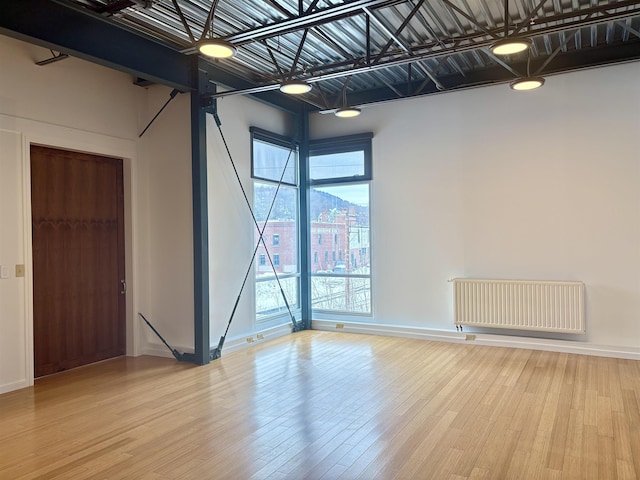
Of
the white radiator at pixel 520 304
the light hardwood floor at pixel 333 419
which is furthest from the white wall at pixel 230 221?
the white radiator at pixel 520 304

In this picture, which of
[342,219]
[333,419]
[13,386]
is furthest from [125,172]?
[333,419]

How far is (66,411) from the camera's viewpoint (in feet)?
13.5

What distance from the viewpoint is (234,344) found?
620 centimetres

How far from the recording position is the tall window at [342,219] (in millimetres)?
7336

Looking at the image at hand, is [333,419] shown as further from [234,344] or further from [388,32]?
[388,32]

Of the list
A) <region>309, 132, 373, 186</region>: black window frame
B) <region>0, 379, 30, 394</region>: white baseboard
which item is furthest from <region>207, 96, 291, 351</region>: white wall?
<region>0, 379, 30, 394</region>: white baseboard

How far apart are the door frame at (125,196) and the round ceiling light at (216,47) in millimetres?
2295

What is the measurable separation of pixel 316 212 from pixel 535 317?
3.54 meters

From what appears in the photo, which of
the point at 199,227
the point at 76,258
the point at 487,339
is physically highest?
the point at 199,227

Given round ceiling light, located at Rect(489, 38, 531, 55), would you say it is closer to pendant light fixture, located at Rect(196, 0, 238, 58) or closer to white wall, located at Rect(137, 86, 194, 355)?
pendant light fixture, located at Rect(196, 0, 238, 58)

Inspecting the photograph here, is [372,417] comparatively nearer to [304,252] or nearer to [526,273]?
[526,273]

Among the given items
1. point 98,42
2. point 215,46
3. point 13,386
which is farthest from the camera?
point 13,386

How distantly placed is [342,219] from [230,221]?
2.01m

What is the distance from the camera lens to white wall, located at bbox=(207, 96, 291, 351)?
5930mm
